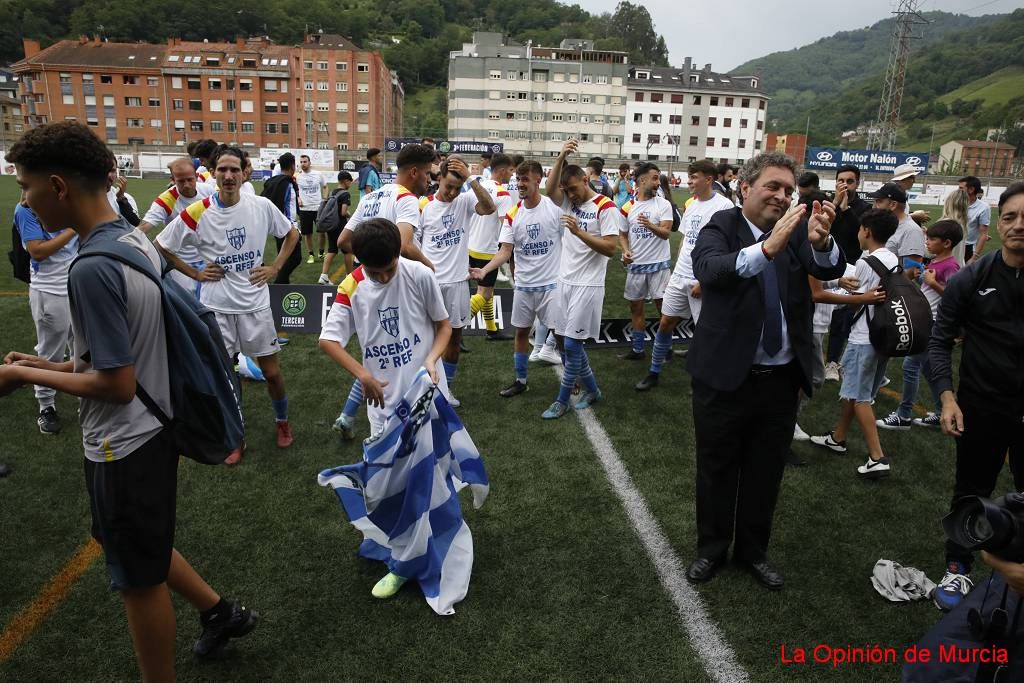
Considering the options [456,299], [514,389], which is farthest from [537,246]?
[514,389]

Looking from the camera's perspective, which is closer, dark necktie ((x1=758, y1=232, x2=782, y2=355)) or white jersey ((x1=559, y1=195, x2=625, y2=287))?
dark necktie ((x1=758, y1=232, x2=782, y2=355))

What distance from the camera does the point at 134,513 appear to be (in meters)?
2.21

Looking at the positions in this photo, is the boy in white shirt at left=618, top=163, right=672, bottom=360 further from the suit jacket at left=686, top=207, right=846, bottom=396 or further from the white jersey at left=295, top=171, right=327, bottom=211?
the white jersey at left=295, top=171, right=327, bottom=211

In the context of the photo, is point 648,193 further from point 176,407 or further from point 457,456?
point 176,407

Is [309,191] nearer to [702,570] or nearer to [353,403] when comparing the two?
[353,403]

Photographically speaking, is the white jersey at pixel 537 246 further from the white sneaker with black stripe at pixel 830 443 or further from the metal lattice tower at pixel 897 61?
the metal lattice tower at pixel 897 61

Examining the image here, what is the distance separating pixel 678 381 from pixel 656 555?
3497mm

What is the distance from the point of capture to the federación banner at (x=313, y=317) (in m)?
8.27

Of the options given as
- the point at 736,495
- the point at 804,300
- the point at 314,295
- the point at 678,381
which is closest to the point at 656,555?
the point at 736,495

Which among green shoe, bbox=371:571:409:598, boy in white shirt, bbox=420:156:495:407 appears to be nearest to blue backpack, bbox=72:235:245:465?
green shoe, bbox=371:571:409:598

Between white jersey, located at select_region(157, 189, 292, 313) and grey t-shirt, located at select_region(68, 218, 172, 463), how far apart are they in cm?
272

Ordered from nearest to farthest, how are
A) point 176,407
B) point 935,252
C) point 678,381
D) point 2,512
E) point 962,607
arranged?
1. point 962,607
2. point 176,407
3. point 2,512
4. point 935,252
5. point 678,381

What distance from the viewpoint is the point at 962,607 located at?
2.09 m

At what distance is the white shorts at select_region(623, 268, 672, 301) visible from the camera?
7.73 m
